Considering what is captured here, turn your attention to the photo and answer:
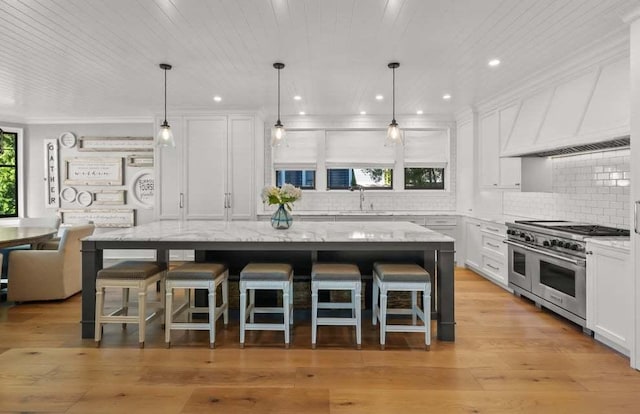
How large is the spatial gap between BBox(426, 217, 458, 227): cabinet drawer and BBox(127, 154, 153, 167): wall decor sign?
4.86m

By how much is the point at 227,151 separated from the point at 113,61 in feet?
7.55

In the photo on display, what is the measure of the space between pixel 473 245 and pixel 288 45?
13.0 ft

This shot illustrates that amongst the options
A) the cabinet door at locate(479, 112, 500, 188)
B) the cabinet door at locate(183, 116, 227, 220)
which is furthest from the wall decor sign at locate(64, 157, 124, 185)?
the cabinet door at locate(479, 112, 500, 188)

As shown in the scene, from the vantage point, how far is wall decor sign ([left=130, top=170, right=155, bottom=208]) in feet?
21.2

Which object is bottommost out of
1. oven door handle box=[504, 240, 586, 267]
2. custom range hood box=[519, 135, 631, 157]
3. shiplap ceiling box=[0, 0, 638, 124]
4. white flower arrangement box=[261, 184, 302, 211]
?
oven door handle box=[504, 240, 586, 267]

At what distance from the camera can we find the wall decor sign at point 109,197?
6.48 m

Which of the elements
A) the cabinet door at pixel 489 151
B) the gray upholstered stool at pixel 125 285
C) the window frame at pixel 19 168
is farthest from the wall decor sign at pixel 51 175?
the cabinet door at pixel 489 151

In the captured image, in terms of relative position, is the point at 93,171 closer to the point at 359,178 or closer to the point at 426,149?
the point at 359,178

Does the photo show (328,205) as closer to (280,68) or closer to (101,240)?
(280,68)

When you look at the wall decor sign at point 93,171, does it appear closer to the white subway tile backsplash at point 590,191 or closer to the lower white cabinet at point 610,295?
the white subway tile backsplash at point 590,191

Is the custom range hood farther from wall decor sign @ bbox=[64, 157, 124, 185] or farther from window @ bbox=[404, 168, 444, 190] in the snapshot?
wall decor sign @ bbox=[64, 157, 124, 185]

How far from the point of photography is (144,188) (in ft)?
21.3

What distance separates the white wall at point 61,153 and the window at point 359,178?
10.8 ft

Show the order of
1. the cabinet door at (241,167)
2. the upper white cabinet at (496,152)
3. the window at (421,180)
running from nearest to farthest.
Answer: the upper white cabinet at (496,152) → the cabinet door at (241,167) → the window at (421,180)
